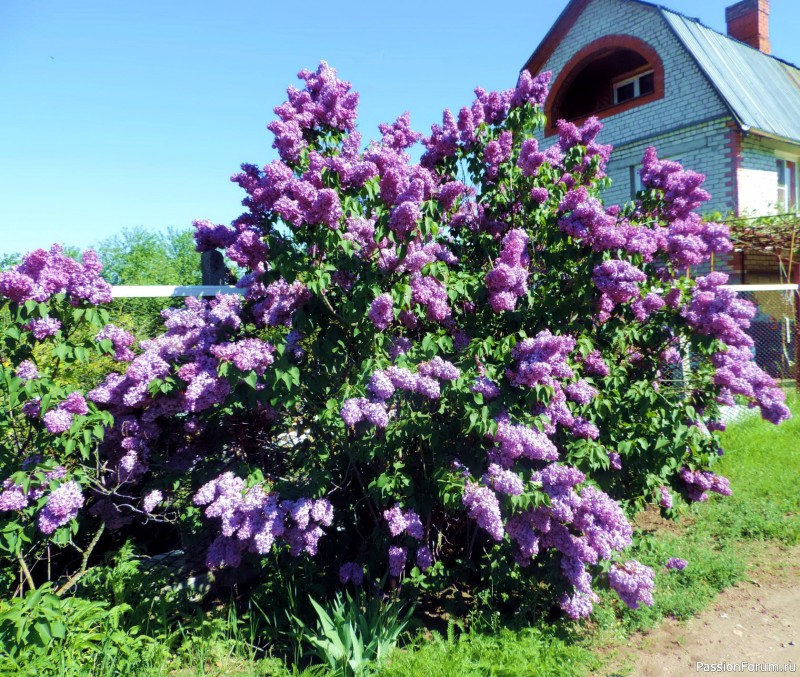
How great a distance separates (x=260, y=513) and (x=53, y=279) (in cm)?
159

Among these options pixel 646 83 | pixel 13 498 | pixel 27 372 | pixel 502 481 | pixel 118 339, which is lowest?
pixel 502 481

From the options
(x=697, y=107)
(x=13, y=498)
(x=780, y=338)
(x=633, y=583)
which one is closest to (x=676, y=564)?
(x=633, y=583)

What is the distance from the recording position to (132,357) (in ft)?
10.9

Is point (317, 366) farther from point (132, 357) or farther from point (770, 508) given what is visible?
point (770, 508)

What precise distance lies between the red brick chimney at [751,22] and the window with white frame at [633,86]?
4014 mm

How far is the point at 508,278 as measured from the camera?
3086 millimetres

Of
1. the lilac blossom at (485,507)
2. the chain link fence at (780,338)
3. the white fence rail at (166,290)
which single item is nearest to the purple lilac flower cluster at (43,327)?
the white fence rail at (166,290)

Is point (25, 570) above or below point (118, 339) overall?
below

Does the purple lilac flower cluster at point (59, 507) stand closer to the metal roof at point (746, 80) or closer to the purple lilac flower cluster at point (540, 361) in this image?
the purple lilac flower cluster at point (540, 361)

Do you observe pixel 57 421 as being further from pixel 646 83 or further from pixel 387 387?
pixel 646 83

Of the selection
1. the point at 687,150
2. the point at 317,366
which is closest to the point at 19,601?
the point at 317,366

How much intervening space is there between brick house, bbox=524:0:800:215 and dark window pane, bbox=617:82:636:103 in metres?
0.03

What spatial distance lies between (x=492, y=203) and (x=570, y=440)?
5.92 feet

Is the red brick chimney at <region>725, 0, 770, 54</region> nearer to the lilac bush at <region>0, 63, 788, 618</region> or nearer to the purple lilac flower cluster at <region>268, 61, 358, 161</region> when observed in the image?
the lilac bush at <region>0, 63, 788, 618</region>
